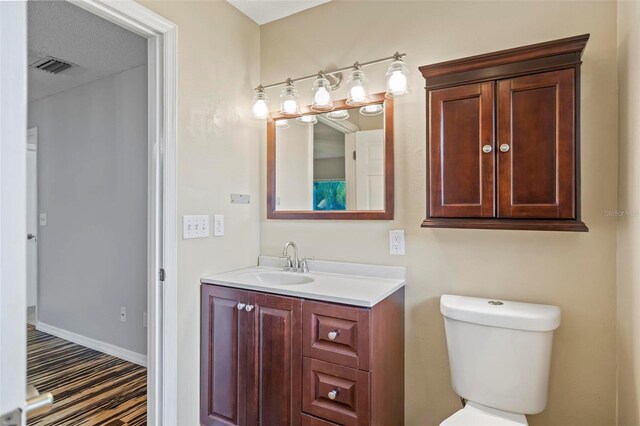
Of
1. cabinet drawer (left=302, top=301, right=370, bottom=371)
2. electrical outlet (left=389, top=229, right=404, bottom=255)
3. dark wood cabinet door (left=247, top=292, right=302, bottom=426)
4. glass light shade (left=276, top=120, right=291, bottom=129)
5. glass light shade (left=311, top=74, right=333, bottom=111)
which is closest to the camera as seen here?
cabinet drawer (left=302, top=301, right=370, bottom=371)

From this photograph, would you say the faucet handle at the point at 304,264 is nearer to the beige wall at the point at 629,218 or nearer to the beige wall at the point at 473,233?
the beige wall at the point at 473,233

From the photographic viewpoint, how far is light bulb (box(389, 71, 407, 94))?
1739mm

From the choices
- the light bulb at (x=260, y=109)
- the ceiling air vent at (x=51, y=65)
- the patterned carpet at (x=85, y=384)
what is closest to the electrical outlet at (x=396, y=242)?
the light bulb at (x=260, y=109)

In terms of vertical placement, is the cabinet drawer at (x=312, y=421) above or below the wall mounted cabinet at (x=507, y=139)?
below

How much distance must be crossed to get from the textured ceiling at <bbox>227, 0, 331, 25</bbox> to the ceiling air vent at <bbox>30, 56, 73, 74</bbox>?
160cm

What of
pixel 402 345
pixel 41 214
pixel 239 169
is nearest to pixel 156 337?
pixel 239 169

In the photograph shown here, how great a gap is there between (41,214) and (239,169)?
9.02 ft

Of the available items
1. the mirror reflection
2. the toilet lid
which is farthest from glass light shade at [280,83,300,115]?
the toilet lid

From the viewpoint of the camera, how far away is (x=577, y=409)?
4.98 feet

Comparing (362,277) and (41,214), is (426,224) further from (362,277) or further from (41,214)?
(41,214)

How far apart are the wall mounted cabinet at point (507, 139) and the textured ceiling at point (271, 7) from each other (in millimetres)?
991

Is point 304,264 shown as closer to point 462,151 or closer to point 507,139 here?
point 462,151

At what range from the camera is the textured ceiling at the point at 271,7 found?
2.11 meters

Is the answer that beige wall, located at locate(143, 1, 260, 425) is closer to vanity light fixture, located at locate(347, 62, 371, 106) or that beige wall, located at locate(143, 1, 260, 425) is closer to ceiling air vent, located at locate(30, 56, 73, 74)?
vanity light fixture, located at locate(347, 62, 371, 106)
